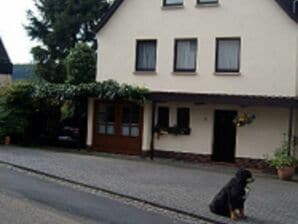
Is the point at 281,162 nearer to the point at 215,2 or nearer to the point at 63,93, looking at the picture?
the point at 215,2

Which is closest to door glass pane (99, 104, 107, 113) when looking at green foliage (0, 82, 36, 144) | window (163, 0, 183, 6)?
green foliage (0, 82, 36, 144)

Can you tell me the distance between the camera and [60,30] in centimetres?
5012

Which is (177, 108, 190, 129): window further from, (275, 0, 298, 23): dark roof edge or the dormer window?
(275, 0, 298, 23): dark roof edge

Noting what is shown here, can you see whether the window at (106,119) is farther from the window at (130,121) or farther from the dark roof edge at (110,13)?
the dark roof edge at (110,13)

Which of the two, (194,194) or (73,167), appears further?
(73,167)

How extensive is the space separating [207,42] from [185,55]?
3.98 feet

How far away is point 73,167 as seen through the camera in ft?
72.9

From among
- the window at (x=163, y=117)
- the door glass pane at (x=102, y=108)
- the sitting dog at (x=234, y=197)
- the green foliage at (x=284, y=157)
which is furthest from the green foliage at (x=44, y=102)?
the sitting dog at (x=234, y=197)

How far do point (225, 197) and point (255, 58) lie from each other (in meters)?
12.9

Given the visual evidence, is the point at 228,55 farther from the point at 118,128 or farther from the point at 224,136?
the point at 118,128

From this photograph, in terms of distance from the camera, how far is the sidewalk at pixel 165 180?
50.9 feet

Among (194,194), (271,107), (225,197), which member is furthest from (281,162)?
(225,197)

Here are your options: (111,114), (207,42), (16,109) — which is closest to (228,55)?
(207,42)

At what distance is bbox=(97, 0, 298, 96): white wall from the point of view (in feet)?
84.0
